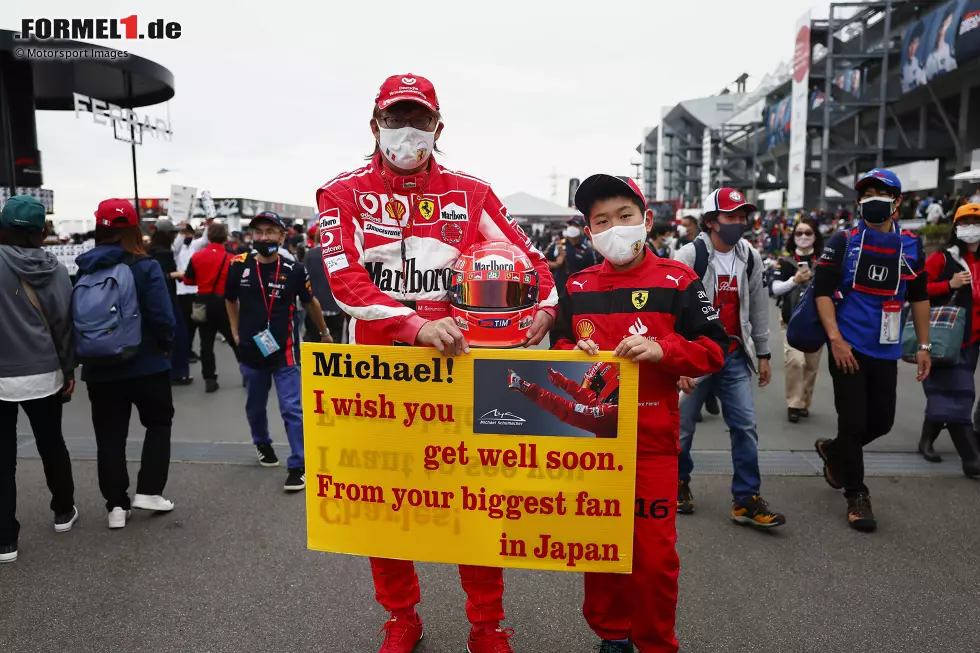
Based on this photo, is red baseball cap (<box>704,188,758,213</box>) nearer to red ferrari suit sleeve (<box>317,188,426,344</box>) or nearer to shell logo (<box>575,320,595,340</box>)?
shell logo (<box>575,320,595,340</box>)

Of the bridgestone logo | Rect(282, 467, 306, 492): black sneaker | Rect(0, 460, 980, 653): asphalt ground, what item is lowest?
Rect(0, 460, 980, 653): asphalt ground

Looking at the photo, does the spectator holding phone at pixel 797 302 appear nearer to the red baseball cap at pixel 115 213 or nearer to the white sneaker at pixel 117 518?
the red baseball cap at pixel 115 213

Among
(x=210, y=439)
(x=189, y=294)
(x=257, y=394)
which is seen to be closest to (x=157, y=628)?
(x=257, y=394)

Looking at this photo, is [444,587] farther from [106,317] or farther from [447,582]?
[106,317]

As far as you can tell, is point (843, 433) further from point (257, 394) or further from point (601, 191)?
point (257, 394)

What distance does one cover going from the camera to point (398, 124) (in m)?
2.60

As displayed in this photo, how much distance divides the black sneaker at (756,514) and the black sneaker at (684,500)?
11.6 inches

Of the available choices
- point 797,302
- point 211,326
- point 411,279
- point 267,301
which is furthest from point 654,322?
point 211,326

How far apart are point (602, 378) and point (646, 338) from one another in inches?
11.1

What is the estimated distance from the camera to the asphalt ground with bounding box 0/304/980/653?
3.08 meters

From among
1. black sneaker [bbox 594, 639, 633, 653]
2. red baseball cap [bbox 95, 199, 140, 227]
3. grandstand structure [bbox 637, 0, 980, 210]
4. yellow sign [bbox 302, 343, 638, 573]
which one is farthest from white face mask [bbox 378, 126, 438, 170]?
grandstand structure [bbox 637, 0, 980, 210]

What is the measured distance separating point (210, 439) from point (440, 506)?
452cm

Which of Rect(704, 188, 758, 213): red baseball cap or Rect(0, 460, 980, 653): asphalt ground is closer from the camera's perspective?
Rect(0, 460, 980, 653): asphalt ground

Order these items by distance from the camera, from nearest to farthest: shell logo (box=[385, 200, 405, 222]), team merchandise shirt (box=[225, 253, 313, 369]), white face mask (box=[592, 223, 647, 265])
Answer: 1. white face mask (box=[592, 223, 647, 265])
2. shell logo (box=[385, 200, 405, 222])
3. team merchandise shirt (box=[225, 253, 313, 369])
